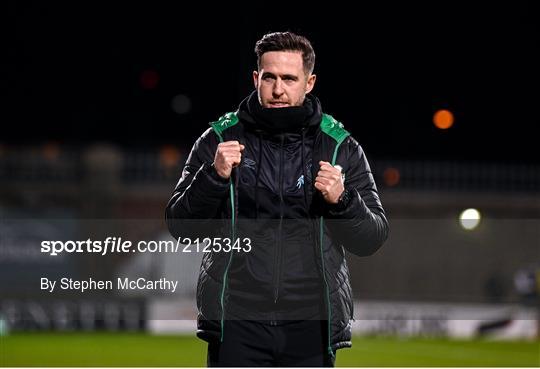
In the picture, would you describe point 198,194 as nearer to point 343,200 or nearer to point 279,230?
point 279,230

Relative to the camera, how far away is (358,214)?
4.59 m

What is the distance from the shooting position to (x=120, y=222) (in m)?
26.9

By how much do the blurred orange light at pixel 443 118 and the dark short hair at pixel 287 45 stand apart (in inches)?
1197

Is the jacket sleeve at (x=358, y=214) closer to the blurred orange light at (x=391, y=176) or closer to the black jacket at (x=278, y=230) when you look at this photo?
the black jacket at (x=278, y=230)

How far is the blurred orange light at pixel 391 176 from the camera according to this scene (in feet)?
96.8

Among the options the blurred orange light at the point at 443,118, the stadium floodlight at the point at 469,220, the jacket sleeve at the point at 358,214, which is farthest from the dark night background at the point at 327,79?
the jacket sleeve at the point at 358,214

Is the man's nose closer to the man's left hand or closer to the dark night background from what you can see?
the man's left hand

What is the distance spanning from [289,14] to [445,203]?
663 cm

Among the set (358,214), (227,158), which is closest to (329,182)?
(358,214)

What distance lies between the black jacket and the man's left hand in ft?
0.25

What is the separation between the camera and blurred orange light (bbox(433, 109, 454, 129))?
34719 millimetres

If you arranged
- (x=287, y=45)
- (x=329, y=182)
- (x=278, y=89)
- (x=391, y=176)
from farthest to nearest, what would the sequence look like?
(x=391, y=176), (x=287, y=45), (x=278, y=89), (x=329, y=182)

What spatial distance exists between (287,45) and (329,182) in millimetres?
635

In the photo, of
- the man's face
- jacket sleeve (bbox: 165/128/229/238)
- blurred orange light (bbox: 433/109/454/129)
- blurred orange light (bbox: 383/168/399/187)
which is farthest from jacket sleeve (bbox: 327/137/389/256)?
blurred orange light (bbox: 433/109/454/129)
